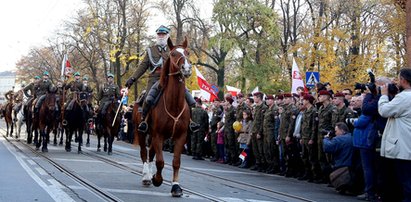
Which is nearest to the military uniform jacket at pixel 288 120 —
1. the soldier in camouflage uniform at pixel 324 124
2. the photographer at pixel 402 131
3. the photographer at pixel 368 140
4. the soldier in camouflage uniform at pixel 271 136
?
the soldier in camouflage uniform at pixel 271 136

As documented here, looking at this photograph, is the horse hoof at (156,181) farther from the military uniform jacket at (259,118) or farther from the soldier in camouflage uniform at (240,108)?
the soldier in camouflage uniform at (240,108)

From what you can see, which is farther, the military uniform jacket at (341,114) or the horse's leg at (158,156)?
the military uniform jacket at (341,114)

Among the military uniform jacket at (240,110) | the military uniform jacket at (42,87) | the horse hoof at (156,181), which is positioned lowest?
the horse hoof at (156,181)

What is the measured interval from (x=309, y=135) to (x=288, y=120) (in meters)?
1.55

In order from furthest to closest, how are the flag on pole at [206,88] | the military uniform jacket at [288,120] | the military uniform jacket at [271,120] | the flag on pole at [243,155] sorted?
the flag on pole at [206,88] < the flag on pole at [243,155] < the military uniform jacket at [271,120] < the military uniform jacket at [288,120]

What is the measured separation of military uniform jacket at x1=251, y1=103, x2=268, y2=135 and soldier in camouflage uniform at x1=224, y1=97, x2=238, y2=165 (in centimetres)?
205

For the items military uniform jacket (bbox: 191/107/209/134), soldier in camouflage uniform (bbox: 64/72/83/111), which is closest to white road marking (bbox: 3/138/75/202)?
soldier in camouflage uniform (bbox: 64/72/83/111)

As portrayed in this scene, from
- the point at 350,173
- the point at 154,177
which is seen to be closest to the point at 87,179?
the point at 154,177

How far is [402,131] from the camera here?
392 inches

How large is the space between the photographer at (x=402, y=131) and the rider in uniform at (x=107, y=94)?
14.1 meters

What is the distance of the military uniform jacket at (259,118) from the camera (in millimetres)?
19031

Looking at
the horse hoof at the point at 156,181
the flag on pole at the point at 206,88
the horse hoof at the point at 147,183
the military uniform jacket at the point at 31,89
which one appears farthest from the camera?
the flag on pole at the point at 206,88

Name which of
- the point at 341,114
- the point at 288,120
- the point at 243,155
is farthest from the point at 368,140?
the point at 243,155

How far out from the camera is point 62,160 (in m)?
18.4
